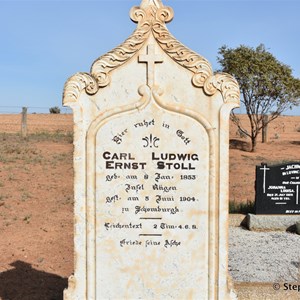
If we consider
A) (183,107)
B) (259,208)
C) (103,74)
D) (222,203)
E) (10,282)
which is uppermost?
(103,74)

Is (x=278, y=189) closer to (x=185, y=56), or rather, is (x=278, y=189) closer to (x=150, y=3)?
(x=185, y=56)

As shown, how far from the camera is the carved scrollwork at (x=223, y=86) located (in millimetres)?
3619

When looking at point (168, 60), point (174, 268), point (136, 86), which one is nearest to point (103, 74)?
point (136, 86)

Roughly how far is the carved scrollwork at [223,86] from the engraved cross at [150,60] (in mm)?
448

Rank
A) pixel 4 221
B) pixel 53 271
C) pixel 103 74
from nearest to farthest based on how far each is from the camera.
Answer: pixel 103 74
pixel 53 271
pixel 4 221

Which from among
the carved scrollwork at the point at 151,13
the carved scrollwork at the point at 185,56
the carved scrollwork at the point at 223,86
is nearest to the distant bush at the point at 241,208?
the carved scrollwork at the point at 223,86

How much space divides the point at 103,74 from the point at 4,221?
17.0ft

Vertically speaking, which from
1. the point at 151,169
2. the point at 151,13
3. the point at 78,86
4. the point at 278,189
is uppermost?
the point at 151,13

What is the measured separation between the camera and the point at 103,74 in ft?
11.9

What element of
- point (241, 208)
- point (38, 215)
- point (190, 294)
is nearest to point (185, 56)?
point (190, 294)

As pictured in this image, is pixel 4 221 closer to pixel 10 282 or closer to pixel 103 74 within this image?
pixel 10 282

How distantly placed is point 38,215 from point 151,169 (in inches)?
209

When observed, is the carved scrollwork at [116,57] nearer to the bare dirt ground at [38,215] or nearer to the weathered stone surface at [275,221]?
the bare dirt ground at [38,215]

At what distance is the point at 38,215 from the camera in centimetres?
843
